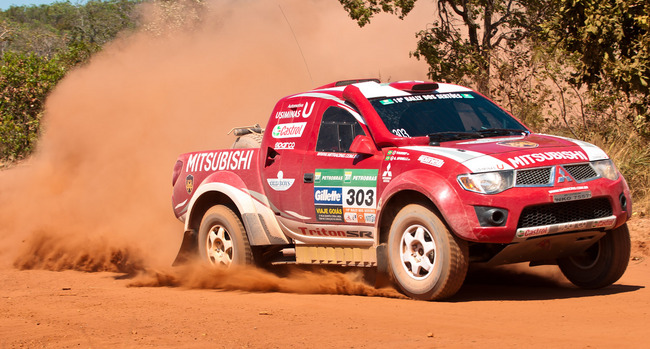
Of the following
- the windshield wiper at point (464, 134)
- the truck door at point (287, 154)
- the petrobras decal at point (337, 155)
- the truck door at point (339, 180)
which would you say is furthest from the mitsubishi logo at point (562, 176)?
the truck door at point (287, 154)

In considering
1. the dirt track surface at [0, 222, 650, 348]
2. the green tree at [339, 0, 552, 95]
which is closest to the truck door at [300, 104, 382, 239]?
the dirt track surface at [0, 222, 650, 348]

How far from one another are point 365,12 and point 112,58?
5.50 meters

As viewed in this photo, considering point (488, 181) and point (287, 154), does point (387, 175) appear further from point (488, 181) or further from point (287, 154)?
point (287, 154)

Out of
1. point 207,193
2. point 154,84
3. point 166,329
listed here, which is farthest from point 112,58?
point 166,329

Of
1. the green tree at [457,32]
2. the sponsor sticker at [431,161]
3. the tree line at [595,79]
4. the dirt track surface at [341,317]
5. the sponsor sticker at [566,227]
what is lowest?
the dirt track surface at [341,317]

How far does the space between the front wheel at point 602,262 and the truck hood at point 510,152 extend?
718 mm

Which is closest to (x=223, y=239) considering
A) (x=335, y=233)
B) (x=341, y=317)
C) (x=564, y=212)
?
(x=335, y=233)

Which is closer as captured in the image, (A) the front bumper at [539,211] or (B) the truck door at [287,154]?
(A) the front bumper at [539,211]

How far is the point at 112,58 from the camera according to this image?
698 inches

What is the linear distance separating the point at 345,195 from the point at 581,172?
2.00m

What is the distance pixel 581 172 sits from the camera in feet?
23.3

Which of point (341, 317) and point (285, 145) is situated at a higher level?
point (285, 145)

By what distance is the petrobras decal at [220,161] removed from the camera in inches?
364

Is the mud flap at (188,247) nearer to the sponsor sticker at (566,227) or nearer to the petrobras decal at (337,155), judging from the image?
the petrobras decal at (337,155)
